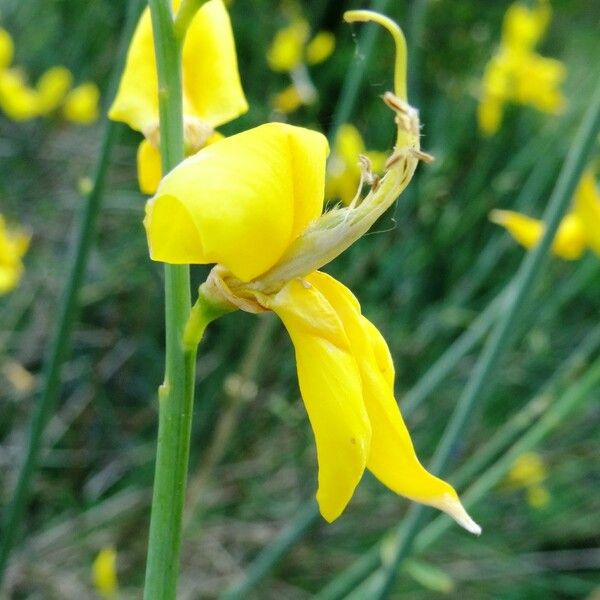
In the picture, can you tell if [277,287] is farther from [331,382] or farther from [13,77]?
[13,77]

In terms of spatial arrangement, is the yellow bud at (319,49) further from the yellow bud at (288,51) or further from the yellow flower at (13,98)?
the yellow flower at (13,98)

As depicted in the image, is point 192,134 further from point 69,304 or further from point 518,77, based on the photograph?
point 518,77

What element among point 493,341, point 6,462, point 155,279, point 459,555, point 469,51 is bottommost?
point 459,555

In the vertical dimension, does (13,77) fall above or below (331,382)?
below

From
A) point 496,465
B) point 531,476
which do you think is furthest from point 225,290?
point 531,476

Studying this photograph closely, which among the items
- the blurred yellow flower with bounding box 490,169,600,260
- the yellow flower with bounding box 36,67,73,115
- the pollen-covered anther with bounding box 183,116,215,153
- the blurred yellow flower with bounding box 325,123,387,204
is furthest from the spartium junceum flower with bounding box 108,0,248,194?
the yellow flower with bounding box 36,67,73,115

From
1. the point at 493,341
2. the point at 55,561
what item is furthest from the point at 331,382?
the point at 55,561
